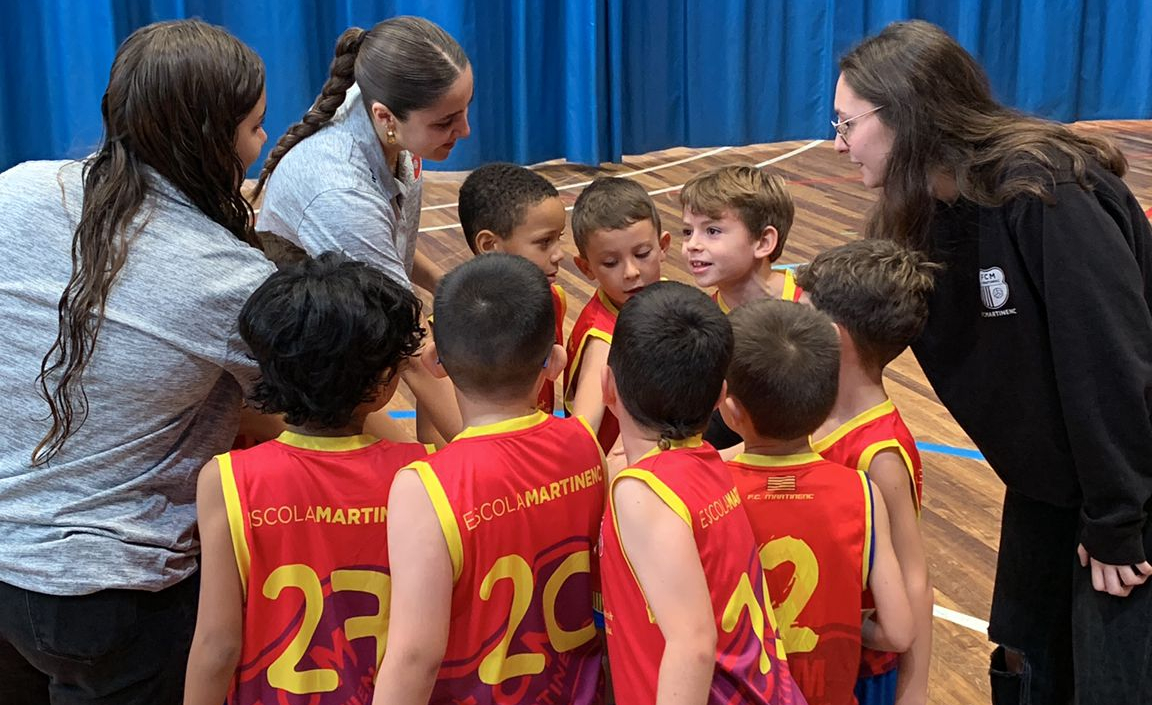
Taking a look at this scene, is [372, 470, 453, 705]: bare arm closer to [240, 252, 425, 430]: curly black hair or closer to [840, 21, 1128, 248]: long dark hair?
[240, 252, 425, 430]: curly black hair

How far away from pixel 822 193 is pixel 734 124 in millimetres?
1370

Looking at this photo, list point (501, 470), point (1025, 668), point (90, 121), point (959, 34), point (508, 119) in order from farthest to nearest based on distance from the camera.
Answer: point (959, 34) → point (508, 119) → point (90, 121) → point (1025, 668) → point (501, 470)

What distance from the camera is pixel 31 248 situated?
1596 mm

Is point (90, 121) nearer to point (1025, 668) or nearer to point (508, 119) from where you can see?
point (508, 119)

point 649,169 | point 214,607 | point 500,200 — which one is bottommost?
point 649,169

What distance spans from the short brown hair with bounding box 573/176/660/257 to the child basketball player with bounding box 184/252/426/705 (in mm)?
832

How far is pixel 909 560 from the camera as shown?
5.52ft

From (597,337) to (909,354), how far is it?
2.62 metres

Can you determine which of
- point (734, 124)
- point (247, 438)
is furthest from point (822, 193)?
point (247, 438)

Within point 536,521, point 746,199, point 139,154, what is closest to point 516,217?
point 746,199

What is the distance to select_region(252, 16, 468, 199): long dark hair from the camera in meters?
2.21

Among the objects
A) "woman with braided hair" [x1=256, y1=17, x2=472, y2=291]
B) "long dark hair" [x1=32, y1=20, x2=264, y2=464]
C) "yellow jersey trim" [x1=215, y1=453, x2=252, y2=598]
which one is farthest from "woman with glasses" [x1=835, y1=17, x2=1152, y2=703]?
"yellow jersey trim" [x1=215, y1=453, x2=252, y2=598]

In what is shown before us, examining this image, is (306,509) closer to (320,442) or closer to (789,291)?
(320,442)

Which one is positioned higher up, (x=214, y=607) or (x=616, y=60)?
(x=616, y=60)
